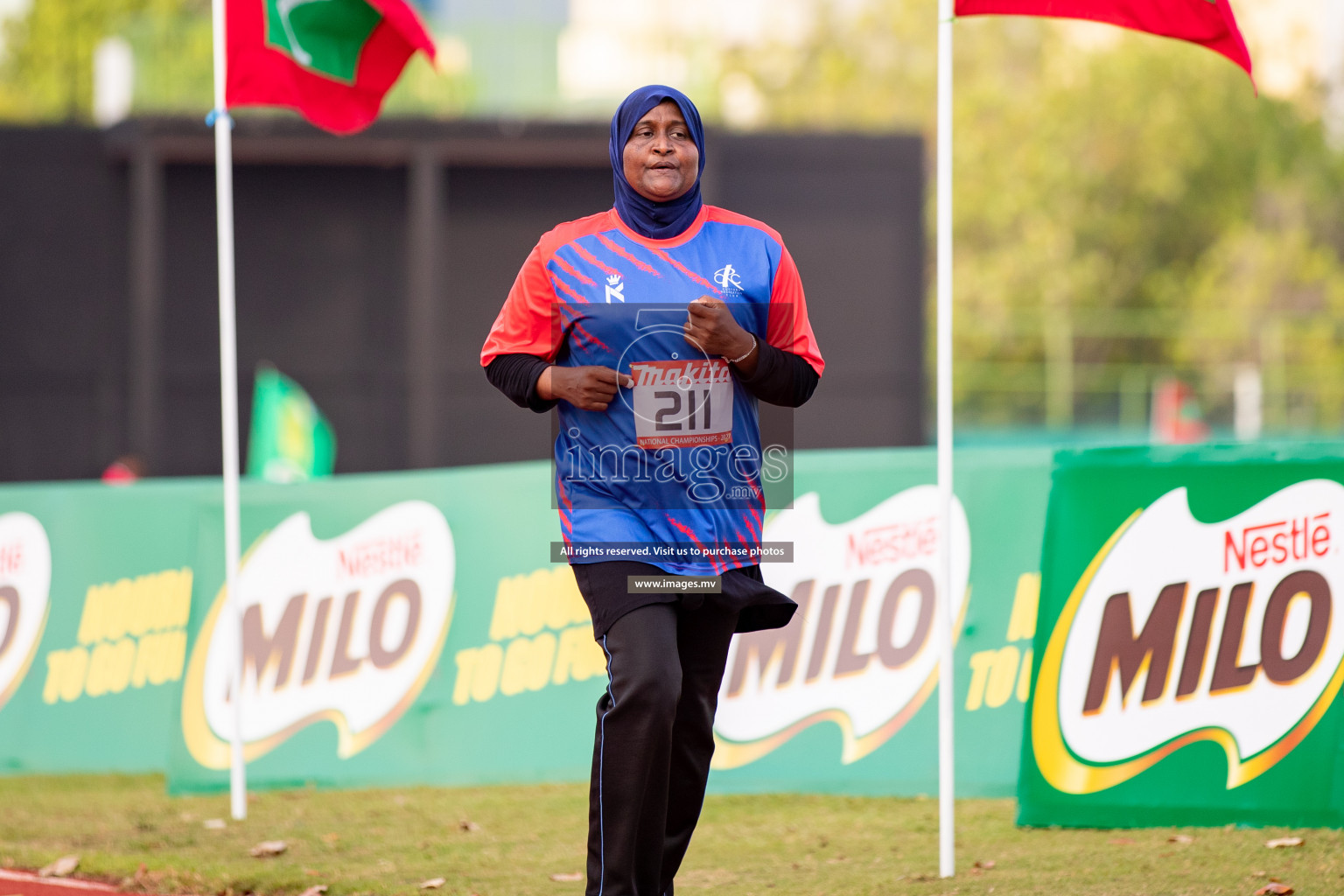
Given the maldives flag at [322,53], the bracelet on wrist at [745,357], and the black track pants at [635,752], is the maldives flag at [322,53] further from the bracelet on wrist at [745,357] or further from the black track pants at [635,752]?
the black track pants at [635,752]

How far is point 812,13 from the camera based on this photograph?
64.2m

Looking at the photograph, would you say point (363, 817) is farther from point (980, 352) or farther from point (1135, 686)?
point (980, 352)

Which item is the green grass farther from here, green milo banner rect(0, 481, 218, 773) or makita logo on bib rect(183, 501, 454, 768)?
green milo banner rect(0, 481, 218, 773)

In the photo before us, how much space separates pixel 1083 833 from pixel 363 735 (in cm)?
325

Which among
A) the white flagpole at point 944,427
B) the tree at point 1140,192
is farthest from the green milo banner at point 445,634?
the tree at point 1140,192

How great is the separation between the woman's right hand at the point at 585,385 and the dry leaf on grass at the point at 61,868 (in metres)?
2.70

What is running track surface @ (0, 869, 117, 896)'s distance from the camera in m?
4.99

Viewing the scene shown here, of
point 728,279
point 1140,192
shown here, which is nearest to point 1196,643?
point 728,279

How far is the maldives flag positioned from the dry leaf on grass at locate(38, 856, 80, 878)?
128 inches

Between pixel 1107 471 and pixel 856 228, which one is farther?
pixel 856 228

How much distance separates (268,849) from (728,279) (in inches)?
113

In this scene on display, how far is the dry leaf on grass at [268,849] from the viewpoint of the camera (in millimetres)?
5414

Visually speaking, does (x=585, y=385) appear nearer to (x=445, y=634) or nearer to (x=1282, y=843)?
(x=1282, y=843)

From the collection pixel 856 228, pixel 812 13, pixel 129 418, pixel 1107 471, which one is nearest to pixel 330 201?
pixel 129 418
